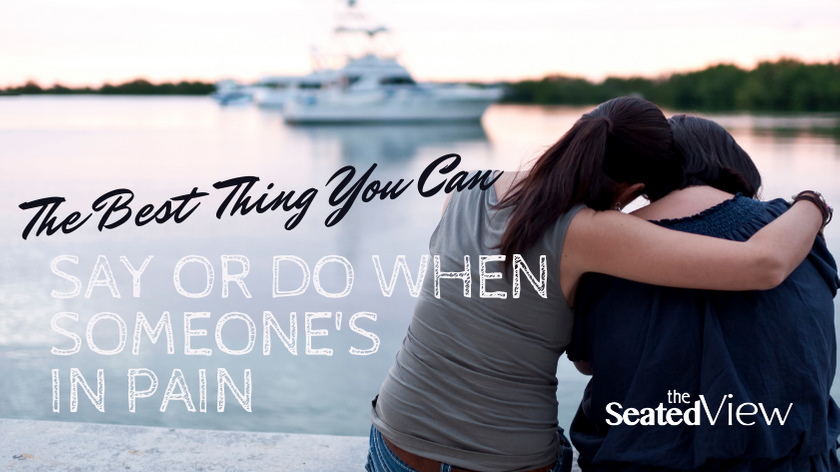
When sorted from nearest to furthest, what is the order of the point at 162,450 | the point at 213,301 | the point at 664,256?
the point at 664,256 < the point at 162,450 < the point at 213,301

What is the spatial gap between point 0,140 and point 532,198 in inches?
765

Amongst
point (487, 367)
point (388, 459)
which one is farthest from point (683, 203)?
point (388, 459)

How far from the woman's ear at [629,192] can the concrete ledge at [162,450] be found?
68cm

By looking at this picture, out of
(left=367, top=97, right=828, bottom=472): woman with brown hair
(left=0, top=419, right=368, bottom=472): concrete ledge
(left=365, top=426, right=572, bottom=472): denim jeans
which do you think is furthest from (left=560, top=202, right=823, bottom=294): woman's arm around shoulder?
(left=0, top=419, right=368, bottom=472): concrete ledge

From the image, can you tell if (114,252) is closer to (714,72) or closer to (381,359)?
(381,359)

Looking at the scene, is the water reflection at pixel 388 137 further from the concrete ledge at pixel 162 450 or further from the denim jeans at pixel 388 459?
the denim jeans at pixel 388 459

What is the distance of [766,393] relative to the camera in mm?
1196

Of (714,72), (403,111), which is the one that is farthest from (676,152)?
(714,72)

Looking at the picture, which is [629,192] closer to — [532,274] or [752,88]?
[532,274]

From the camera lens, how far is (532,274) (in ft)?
3.86

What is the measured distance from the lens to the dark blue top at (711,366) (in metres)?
1.18

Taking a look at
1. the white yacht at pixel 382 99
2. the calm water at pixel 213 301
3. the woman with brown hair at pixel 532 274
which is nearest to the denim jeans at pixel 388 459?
the woman with brown hair at pixel 532 274

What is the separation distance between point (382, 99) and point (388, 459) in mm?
26671

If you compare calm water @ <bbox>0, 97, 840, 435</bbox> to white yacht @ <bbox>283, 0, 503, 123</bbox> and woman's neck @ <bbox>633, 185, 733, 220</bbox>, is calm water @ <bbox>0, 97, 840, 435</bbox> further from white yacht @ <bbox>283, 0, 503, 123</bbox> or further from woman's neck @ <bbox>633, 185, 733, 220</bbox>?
white yacht @ <bbox>283, 0, 503, 123</bbox>
